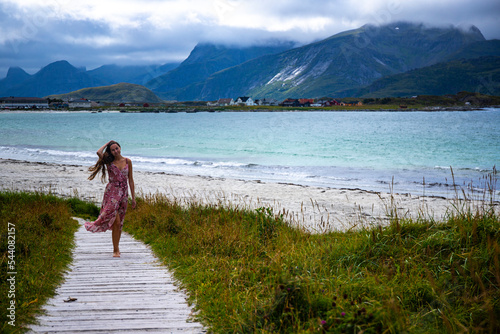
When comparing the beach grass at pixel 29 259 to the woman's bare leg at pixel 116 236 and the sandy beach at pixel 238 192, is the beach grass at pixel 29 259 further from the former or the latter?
the sandy beach at pixel 238 192

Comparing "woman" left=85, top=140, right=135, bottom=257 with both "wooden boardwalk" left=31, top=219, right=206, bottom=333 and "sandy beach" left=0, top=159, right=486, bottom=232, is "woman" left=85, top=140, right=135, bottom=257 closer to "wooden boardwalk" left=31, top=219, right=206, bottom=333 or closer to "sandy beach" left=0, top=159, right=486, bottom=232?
"wooden boardwalk" left=31, top=219, right=206, bottom=333

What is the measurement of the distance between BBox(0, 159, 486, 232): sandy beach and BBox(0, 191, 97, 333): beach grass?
5800 millimetres

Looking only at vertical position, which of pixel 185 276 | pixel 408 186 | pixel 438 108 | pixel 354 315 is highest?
pixel 438 108

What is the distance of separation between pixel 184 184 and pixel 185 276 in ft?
53.9

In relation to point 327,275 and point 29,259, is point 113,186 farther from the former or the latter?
point 327,275

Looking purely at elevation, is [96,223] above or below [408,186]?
above

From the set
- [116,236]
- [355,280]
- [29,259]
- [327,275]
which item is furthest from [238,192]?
[355,280]

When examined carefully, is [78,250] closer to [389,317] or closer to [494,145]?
[389,317]

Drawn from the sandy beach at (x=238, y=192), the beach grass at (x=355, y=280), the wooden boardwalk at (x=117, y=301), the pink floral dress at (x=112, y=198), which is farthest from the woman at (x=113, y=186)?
the sandy beach at (x=238, y=192)

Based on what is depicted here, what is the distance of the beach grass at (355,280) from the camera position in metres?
3.56

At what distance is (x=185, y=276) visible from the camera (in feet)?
18.1

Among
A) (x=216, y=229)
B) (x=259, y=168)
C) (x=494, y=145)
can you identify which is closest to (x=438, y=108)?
(x=494, y=145)

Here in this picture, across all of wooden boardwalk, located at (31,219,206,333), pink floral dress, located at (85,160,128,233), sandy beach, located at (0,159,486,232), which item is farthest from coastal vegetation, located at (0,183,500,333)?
sandy beach, located at (0,159,486,232)

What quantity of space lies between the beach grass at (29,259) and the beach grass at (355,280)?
1.79 metres
